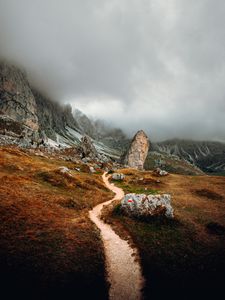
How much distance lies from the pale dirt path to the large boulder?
5.58m

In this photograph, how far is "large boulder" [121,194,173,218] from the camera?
26.0 metres

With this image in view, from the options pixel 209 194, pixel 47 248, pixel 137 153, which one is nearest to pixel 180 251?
pixel 47 248

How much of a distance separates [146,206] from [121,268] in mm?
11980

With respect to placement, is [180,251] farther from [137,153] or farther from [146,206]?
[137,153]

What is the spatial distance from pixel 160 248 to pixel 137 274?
493cm

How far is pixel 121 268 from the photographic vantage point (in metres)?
15.4

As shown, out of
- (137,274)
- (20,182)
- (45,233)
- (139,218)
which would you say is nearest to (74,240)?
(45,233)

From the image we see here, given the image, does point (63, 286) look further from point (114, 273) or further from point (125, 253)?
point (125, 253)

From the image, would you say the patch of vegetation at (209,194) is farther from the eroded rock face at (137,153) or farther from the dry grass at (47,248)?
the eroded rock face at (137,153)

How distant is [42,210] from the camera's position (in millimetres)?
23078

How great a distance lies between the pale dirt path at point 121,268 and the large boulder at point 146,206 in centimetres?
558

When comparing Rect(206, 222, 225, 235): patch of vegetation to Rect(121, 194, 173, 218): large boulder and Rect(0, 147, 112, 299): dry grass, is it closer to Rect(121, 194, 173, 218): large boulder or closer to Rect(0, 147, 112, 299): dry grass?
Rect(121, 194, 173, 218): large boulder

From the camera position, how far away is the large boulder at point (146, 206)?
85.1 ft

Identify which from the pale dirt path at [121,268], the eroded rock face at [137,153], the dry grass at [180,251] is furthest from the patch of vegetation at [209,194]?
the eroded rock face at [137,153]
